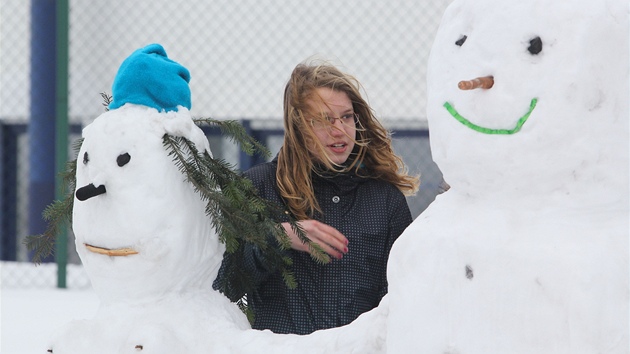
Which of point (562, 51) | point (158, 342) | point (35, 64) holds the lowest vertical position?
point (35, 64)

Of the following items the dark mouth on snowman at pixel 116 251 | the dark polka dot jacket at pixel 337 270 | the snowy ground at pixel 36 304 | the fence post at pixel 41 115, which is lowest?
the snowy ground at pixel 36 304

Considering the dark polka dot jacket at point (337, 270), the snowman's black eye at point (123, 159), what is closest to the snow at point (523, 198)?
the snowman's black eye at point (123, 159)

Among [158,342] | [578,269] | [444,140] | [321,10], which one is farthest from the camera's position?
[321,10]

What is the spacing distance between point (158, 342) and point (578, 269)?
586mm

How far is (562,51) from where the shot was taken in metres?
0.99

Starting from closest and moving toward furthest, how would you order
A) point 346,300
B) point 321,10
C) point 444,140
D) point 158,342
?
point 444,140 → point 158,342 → point 346,300 → point 321,10

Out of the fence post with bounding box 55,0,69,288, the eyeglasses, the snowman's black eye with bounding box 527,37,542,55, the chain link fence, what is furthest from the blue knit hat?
the fence post with bounding box 55,0,69,288

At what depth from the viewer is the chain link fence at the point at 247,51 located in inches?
147

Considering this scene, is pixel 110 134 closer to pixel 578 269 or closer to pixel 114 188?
pixel 114 188

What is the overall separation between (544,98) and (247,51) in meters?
3.02

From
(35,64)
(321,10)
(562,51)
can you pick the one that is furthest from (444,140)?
(35,64)

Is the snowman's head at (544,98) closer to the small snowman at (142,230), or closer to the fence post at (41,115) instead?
the small snowman at (142,230)

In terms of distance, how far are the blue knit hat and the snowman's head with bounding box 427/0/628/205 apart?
50cm

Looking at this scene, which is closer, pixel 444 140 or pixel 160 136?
pixel 444 140
